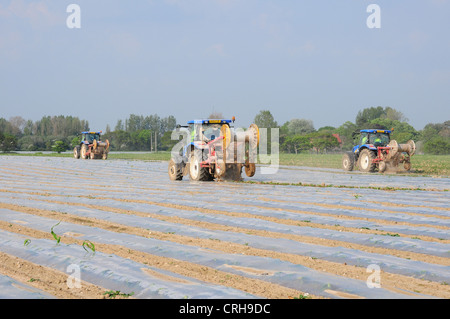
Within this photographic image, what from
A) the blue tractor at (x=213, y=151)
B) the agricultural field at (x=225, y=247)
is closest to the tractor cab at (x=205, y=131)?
the blue tractor at (x=213, y=151)

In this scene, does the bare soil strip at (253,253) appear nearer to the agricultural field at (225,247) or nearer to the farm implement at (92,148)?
the agricultural field at (225,247)

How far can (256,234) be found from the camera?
6.46m

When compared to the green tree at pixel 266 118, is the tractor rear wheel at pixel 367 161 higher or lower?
lower

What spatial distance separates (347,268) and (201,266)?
4.74 feet

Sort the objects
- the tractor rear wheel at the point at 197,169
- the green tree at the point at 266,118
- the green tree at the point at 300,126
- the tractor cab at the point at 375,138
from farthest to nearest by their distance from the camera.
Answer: the green tree at the point at 300,126, the green tree at the point at 266,118, the tractor cab at the point at 375,138, the tractor rear wheel at the point at 197,169

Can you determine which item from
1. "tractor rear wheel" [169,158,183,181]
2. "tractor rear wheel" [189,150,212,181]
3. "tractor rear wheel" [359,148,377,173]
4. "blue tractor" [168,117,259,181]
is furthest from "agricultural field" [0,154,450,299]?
"tractor rear wheel" [359,148,377,173]

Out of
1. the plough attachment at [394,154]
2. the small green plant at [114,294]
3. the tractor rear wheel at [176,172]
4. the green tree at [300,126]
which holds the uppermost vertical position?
the green tree at [300,126]

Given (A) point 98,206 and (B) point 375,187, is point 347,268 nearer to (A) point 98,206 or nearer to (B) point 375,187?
(A) point 98,206

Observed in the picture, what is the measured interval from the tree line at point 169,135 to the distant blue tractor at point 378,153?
18623 mm

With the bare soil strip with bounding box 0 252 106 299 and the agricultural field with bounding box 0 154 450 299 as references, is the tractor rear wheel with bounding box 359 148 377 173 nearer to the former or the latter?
the agricultural field with bounding box 0 154 450 299

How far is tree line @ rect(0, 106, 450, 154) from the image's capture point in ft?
194

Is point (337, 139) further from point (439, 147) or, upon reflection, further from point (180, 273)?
point (180, 273)

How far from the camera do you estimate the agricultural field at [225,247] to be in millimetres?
4047

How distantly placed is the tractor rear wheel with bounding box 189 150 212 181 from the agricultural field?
389 cm
